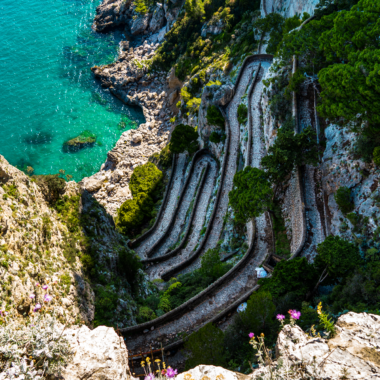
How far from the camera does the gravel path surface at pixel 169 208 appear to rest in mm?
36472

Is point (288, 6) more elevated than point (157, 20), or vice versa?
point (157, 20)

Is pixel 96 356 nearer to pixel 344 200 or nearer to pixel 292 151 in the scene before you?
pixel 344 200

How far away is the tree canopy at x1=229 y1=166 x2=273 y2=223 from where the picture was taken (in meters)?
23.4

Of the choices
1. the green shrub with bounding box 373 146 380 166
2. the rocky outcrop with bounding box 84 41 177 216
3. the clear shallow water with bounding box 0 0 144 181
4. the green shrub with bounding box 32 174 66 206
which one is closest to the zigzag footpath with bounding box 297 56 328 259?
the green shrub with bounding box 373 146 380 166

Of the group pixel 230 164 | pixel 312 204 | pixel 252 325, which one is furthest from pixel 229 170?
pixel 252 325

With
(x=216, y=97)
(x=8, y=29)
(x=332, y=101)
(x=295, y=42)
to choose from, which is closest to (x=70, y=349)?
(x=332, y=101)

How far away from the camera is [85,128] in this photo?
5969cm

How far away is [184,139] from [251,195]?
21.8 meters

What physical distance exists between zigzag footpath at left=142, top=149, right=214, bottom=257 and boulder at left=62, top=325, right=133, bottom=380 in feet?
80.9

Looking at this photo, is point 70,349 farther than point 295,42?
No

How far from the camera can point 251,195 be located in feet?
77.5

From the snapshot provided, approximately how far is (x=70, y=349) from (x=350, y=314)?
9.20 metres

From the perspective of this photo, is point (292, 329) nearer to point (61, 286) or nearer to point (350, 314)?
point (350, 314)

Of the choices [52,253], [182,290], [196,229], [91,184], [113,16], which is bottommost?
[182,290]
